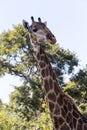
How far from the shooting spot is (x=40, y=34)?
10.5 meters

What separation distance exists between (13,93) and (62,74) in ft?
13.8

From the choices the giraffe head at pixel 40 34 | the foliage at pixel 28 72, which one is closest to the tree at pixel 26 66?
the foliage at pixel 28 72

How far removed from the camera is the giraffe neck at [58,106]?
9.77 meters

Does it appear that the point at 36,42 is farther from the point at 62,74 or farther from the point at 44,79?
the point at 62,74

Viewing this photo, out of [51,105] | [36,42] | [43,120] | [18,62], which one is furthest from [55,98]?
[18,62]

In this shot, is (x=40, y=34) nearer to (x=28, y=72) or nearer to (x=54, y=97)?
(x=54, y=97)

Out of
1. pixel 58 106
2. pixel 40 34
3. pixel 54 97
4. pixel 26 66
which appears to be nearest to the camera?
pixel 58 106

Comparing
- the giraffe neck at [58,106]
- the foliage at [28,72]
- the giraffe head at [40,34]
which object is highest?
the foliage at [28,72]

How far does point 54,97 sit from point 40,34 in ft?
5.47

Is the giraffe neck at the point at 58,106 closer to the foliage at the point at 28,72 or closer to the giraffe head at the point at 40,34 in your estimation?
the giraffe head at the point at 40,34

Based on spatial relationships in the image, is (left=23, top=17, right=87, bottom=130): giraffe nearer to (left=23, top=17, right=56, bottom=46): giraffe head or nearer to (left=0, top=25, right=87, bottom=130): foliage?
(left=23, top=17, right=56, bottom=46): giraffe head

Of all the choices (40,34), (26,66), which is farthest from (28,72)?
(40,34)

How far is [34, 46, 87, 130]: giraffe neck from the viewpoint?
9766mm

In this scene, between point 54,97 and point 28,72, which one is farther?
point 28,72
